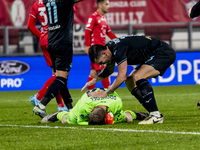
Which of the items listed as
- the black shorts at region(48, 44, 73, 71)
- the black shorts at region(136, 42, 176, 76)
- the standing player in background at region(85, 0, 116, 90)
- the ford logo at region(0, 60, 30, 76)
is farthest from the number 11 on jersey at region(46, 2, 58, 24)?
the ford logo at region(0, 60, 30, 76)

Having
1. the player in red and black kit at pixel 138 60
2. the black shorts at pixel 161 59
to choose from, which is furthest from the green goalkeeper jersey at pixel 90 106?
the black shorts at pixel 161 59

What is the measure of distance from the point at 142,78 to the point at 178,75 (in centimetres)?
978

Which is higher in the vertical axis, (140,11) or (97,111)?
(97,111)

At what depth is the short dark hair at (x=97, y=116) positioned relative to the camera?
23.2 feet

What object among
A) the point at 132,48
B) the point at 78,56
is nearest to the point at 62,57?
the point at 132,48

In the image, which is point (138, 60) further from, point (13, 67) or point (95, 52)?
point (13, 67)

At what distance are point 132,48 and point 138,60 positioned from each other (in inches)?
9.4

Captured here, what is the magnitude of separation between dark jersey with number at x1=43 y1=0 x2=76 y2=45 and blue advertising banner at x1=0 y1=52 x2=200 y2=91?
8086 millimetres

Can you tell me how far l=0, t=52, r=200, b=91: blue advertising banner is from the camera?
16.7 m

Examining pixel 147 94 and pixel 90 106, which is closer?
pixel 90 106

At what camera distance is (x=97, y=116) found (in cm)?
711

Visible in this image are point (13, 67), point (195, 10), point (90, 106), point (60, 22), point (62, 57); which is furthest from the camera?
point (13, 67)

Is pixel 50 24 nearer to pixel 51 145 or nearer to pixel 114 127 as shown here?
pixel 114 127

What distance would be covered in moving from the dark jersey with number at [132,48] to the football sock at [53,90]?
1325mm
